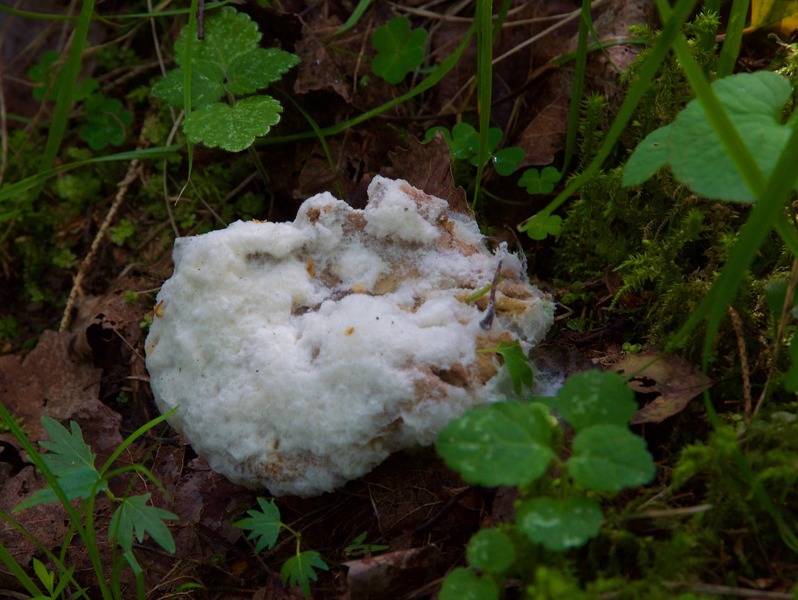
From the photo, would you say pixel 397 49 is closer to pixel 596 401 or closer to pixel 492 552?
pixel 596 401

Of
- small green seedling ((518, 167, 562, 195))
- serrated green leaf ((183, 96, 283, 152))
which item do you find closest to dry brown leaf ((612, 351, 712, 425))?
small green seedling ((518, 167, 562, 195))

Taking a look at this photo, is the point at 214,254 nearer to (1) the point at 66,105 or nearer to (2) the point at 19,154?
(1) the point at 66,105

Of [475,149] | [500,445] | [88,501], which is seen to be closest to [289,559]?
[88,501]

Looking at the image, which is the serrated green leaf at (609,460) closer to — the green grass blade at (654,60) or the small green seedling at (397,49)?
the green grass blade at (654,60)

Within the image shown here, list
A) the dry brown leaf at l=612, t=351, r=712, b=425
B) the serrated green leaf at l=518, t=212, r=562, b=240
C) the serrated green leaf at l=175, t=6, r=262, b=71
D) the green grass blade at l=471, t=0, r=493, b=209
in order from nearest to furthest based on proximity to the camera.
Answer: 1. the dry brown leaf at l=612, t=351, r=712, b=425
2. the green grass blade at l=471, t=0, r=493, b=209
3. the serrated green leaf at l=518, t=212, r=562, b=240
4. the serrated green leaf at l=175, t=6, r=262, b=71

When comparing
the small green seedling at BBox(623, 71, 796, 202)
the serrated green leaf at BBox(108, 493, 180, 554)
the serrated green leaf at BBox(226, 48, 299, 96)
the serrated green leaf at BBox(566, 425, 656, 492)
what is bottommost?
the serrated green leaf at BBox(108, 493, 180, 554)

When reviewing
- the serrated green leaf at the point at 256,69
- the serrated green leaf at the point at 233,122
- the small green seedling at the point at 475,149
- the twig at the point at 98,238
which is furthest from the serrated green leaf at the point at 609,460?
the twig at the point at 98,238

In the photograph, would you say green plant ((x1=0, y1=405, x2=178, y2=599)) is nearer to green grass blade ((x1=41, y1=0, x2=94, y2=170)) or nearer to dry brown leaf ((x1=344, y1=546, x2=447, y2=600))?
dry brown leaf ((x1=344, y1=546, x2=447, y2=600))
